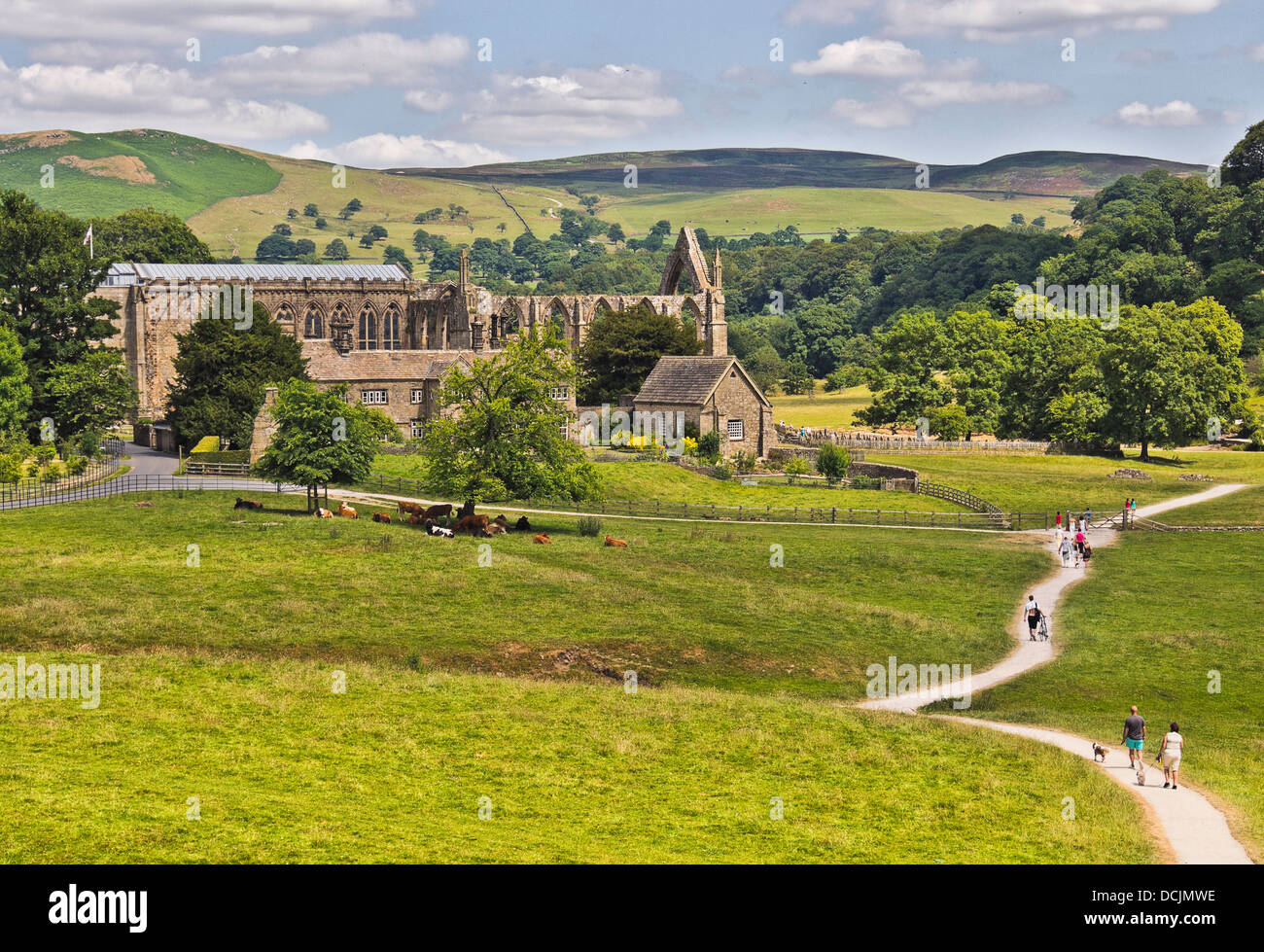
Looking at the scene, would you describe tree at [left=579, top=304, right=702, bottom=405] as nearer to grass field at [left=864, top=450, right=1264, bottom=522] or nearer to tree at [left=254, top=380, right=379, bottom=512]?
grass field at [left=864, top=450, right=1264, bottom=522]

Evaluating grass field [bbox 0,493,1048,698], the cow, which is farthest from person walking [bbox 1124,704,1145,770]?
the cow

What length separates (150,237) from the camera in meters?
158

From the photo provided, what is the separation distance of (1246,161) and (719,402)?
108378mm

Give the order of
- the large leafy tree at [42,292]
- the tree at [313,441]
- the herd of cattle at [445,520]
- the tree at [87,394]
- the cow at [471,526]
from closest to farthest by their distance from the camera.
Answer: the herd of cattle at [445,520] → the cow at [471,526] → the tree at [313,441] → the tree at [87,394] → the large leafy tree at [42,292]

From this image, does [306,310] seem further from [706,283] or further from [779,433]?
[779,433]

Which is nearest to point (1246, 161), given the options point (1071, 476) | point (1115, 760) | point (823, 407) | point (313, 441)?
point (823, 407)

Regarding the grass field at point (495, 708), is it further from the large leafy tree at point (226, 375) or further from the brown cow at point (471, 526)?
the large leafy tree at point (226, 375)

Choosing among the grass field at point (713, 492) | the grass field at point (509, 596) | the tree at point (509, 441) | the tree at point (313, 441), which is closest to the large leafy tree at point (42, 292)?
the grass field at point (713, 492)

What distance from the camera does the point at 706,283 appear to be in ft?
373

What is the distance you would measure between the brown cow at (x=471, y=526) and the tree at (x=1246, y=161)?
434 feet

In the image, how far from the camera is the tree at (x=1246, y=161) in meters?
158

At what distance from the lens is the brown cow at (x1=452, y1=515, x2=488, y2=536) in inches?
2060

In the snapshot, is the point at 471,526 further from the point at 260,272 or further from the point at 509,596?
the point at 260,272

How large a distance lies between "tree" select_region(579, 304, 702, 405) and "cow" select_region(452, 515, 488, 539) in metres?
40.4
